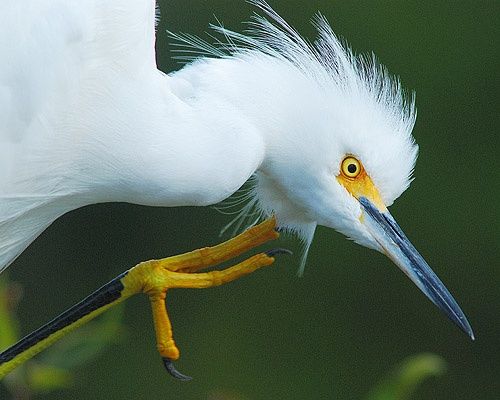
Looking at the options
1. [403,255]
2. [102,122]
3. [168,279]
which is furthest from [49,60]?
[403,255]

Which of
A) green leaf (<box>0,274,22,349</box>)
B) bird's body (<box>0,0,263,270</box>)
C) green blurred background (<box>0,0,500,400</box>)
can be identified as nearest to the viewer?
bird's body (<box>0,0,263,270</box>)

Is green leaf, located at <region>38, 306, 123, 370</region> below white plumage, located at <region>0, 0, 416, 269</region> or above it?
below

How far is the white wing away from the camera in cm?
204

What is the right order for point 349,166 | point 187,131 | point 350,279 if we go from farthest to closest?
point 350,279, point 349,166, point 187,131

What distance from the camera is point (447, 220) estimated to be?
185 inches

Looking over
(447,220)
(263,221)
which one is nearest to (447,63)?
(447,220)

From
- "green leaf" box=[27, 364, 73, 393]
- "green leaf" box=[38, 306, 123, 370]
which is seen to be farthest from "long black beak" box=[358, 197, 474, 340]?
"green leaf" box=[27, 364, 73, 393]

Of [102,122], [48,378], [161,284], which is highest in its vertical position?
[102,122]

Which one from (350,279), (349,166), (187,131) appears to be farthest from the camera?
(350,279)

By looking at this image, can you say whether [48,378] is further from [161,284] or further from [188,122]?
[188,122]

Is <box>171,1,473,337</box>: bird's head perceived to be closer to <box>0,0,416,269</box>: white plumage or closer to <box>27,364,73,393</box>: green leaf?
<box>0,0,416,269</box>: white plumage

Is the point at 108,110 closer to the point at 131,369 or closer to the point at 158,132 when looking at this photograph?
the point at 158,132

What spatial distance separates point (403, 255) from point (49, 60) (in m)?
0.67

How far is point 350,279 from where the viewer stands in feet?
15.5
